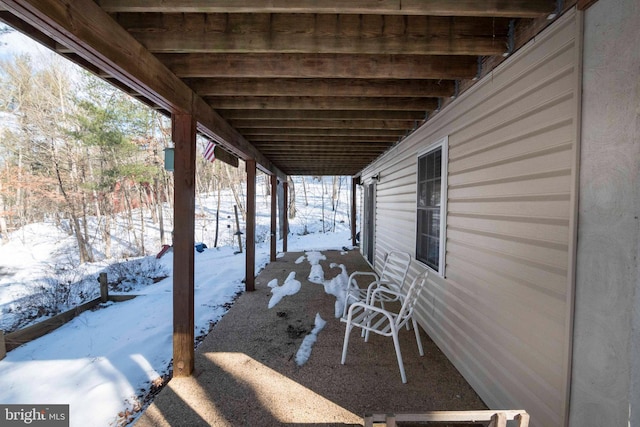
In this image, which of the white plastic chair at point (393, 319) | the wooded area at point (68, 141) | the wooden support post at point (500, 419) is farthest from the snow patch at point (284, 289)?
the wooded area at point (68, 141)

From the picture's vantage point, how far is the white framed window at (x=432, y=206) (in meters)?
2.77

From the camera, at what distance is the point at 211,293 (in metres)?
4.84

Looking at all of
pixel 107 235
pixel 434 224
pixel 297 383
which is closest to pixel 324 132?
pixel 434 224

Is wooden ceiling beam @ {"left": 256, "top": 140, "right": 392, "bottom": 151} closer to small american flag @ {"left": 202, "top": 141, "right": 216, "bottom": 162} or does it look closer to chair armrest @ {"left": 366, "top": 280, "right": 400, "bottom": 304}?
small american flag @ {"left": 202, "top": 141, "right": 216, "bottom": 162}

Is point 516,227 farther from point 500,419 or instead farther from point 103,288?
point 103,288

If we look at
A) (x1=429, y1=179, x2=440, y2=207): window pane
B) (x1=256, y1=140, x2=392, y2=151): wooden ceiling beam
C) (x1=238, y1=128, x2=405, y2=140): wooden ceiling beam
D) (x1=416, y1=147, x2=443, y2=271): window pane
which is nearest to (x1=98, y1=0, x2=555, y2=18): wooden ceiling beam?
(x1=416, y1=147, x2=443, y2=271): window pane

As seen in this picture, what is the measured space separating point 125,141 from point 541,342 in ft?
38.3

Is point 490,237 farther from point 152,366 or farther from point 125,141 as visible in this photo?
point 125,141

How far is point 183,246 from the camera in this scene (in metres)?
2.38

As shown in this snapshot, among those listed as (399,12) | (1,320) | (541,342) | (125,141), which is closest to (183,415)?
(541,342)

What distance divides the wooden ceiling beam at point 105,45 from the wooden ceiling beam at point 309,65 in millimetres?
223

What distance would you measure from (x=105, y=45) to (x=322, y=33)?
50.0 inches

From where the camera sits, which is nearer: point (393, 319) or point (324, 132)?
point (393, 319)

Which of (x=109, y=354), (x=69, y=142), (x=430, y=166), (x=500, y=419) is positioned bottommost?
(x=109, y=354)
